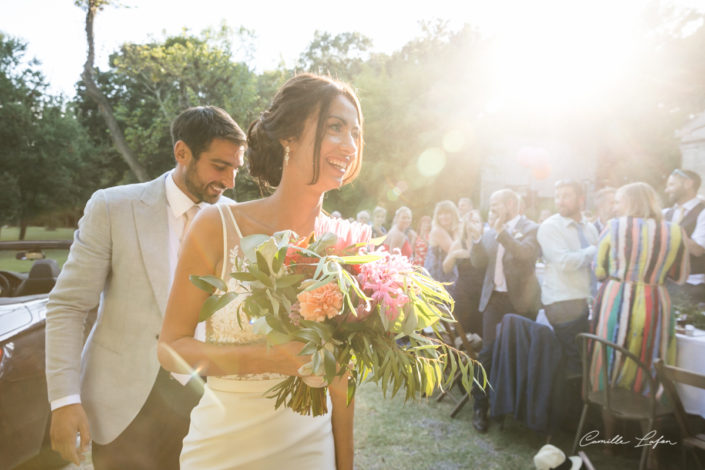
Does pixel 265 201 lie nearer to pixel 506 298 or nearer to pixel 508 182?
pixel 506 298

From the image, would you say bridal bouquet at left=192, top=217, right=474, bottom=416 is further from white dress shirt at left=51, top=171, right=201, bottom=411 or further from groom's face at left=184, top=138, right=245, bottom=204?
groom's face at left=184, top=138, right=245, bottom=204

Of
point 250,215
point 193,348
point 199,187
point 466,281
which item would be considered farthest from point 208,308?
point 466,281

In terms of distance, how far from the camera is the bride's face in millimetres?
1816

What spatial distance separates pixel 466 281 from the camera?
615 centimetres

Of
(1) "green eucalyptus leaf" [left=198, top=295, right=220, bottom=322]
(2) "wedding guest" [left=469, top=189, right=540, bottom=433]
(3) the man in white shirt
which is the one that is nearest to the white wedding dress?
(1) "green eucalyptus leaf" [left=198, top=295, right=220, bottom=322]

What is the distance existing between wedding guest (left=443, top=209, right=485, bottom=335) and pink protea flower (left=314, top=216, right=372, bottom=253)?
4288mm

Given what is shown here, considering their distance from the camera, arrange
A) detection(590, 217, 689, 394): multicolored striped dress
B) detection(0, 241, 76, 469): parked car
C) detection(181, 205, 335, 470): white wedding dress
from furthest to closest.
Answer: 1. detection(590, 217, 689, 394): multicolored striped dress
2. detection(0, 241, 76, 469): parked car
3. detection(181, 205, 335, 470): white wedding dress

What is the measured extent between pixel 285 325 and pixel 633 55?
26891 millimetres

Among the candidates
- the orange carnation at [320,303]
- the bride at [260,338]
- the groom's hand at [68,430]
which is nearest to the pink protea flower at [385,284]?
the orange carnation at [320,303]

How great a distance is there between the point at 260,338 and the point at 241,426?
327mm

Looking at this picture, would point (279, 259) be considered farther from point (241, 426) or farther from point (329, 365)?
point (241, 426)

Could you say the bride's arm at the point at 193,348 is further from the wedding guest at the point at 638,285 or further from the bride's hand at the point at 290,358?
the wedding guest at the point at 638,285

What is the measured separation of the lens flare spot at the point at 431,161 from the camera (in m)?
24.6
